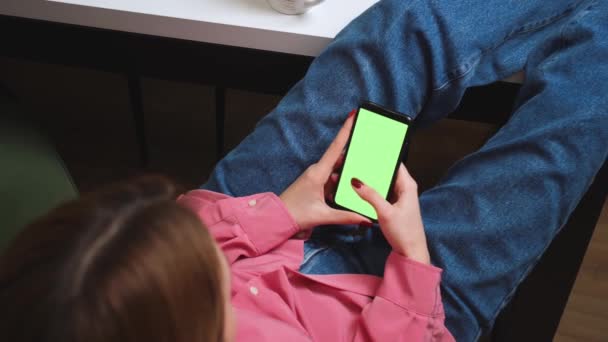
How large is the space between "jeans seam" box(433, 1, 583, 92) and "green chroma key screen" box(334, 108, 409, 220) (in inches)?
4.0

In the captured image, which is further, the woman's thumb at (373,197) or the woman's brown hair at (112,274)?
the woman's thumb at (373,197)

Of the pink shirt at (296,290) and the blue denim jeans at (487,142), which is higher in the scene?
the blue denim jeans at (487,142)

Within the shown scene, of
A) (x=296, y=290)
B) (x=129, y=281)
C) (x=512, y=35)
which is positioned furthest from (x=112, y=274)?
(x=512, y=35)

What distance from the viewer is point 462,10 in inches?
33.1

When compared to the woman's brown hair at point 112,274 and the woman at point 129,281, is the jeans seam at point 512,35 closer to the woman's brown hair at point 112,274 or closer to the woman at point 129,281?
the woman at point 129,281

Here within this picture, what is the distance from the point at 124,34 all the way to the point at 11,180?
0.27 m

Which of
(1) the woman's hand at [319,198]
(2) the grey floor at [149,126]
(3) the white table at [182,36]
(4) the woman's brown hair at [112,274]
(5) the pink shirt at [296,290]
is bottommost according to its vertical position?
(2) the grey floor at [149,126]

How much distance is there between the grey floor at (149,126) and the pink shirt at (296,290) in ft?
2.11

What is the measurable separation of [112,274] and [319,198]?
417mm

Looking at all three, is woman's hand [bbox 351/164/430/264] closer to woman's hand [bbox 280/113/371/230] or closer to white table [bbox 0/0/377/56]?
woman's hand [bbox 280/113/371/230]

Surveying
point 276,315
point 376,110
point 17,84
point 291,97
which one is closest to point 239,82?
point 291,97

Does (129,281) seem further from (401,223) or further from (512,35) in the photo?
(512,35)

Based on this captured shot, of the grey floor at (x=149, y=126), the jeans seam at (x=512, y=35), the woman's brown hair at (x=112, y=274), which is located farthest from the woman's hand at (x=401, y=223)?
the grey floor at (x=149, y=126)

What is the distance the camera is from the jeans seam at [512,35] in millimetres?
843
